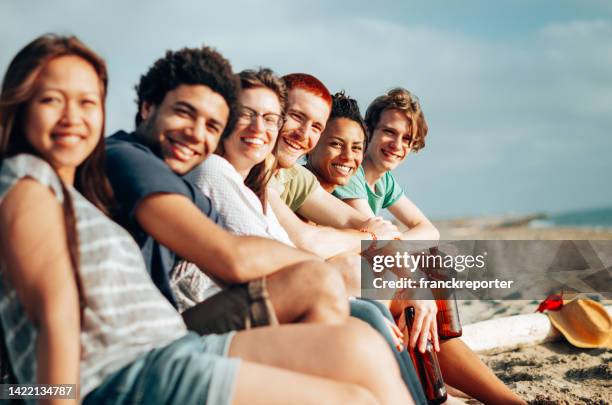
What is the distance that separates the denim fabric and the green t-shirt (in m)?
1.18

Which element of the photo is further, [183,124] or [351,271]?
[351,271]

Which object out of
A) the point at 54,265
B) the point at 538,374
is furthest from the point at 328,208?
the point at 54,265

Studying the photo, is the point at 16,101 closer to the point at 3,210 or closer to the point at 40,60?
the point at 40,60

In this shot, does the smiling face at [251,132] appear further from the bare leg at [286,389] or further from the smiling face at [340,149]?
the bare leg at [286,389]

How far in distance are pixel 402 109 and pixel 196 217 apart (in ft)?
10.1

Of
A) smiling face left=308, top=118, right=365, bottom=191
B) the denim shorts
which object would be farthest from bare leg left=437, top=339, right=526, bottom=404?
the denim shorts

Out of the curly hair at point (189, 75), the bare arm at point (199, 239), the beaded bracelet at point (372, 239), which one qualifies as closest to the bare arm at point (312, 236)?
the beaded bracelet at point (372, 239)

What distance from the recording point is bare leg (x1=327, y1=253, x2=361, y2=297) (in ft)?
10.9

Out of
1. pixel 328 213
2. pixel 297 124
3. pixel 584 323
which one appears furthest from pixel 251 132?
pixel 584 323

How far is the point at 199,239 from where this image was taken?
2.15 m

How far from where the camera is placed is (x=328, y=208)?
4.15m

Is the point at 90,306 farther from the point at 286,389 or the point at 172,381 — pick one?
the point at 286,389

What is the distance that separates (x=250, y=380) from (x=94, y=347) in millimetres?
440

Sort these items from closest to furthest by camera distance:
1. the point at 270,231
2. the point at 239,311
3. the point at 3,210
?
the point at 3,210 < the point at 239,311 < the point at 270,231
